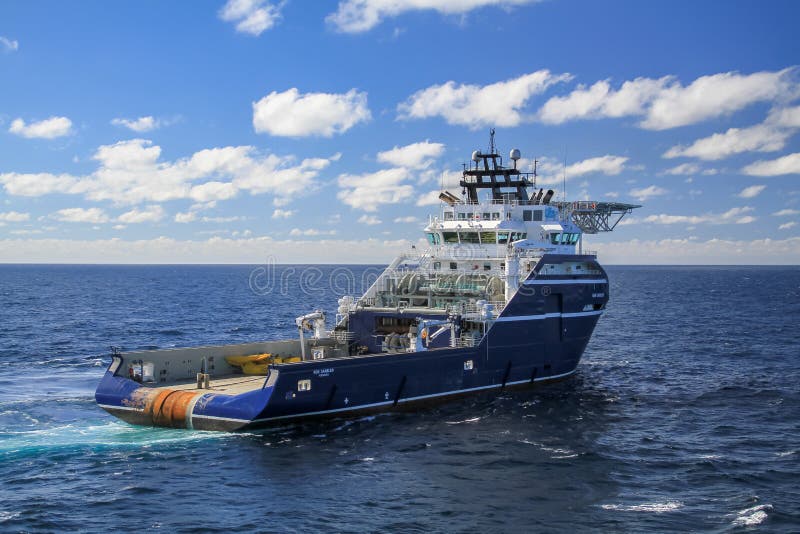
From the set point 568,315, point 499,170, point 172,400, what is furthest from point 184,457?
point 499,170

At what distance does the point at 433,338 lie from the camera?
33219 millimetres

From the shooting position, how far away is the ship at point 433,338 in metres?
27.3

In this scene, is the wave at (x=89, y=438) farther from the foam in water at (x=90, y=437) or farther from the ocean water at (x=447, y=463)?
the ocean water at (x=447, y=463)

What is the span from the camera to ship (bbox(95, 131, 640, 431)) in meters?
27.3

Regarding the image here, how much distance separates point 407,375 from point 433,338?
11.0ft

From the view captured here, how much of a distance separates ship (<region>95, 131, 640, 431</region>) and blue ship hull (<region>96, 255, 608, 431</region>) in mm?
52

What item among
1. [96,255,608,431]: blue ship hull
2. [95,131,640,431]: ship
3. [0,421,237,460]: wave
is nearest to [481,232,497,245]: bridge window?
[95,131,640,431]: ship

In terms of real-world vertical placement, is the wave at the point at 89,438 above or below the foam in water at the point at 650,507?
above

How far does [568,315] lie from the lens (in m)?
36.9

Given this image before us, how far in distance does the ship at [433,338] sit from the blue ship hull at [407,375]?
5 cm

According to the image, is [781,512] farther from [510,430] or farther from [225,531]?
[225,531]

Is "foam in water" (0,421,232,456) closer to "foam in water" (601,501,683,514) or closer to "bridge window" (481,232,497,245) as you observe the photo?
"foam in water" (601,501,683,514)

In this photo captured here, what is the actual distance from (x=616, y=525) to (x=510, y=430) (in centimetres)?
954

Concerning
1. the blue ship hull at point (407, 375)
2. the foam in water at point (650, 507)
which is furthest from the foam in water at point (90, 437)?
the foam in water at point (650, 507)
